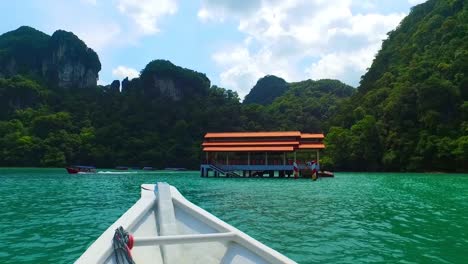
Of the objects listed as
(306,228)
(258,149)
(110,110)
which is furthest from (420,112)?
(110,110)

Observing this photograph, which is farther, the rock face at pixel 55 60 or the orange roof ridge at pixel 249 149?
the rock face at pixel 55 60

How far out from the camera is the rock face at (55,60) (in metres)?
132

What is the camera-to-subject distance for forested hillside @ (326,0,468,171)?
6128cm

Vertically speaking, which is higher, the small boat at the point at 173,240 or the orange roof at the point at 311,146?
the orange roof at the point at 311,146

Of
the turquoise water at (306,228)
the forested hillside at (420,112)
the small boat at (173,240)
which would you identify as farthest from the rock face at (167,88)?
the small boat at (173,240)

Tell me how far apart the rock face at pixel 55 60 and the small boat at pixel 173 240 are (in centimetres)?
13800

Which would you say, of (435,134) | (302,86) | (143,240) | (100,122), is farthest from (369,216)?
(302,86)

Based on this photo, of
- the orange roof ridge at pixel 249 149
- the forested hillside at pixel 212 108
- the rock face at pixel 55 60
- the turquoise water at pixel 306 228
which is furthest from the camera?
the rock face at pixel 55 60

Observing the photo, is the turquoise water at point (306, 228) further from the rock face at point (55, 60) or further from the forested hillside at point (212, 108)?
the rock face at point (55, 60)

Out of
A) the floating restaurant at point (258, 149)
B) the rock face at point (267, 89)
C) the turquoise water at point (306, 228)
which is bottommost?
the turquoise water at point (306, 228)

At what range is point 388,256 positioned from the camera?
27.4 feet

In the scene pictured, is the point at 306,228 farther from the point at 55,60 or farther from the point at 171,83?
the point at 55,60

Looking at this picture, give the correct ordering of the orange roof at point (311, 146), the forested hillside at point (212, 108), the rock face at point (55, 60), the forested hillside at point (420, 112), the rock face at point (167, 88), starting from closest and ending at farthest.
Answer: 1. the orange roof at point (311, 146)
2. the forested hillside at point (420, 112)
3. the forested hillside at point (212, 108)
4. the rock face at point (167, 88)
5. the rock face at point (55, 60)

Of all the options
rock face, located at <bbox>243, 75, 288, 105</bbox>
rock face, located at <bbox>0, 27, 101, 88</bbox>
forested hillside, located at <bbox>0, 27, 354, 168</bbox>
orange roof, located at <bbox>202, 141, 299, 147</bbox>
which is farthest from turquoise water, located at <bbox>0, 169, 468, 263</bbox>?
rock face, located at <bbox>243, 75, 288, 105</bbox>
